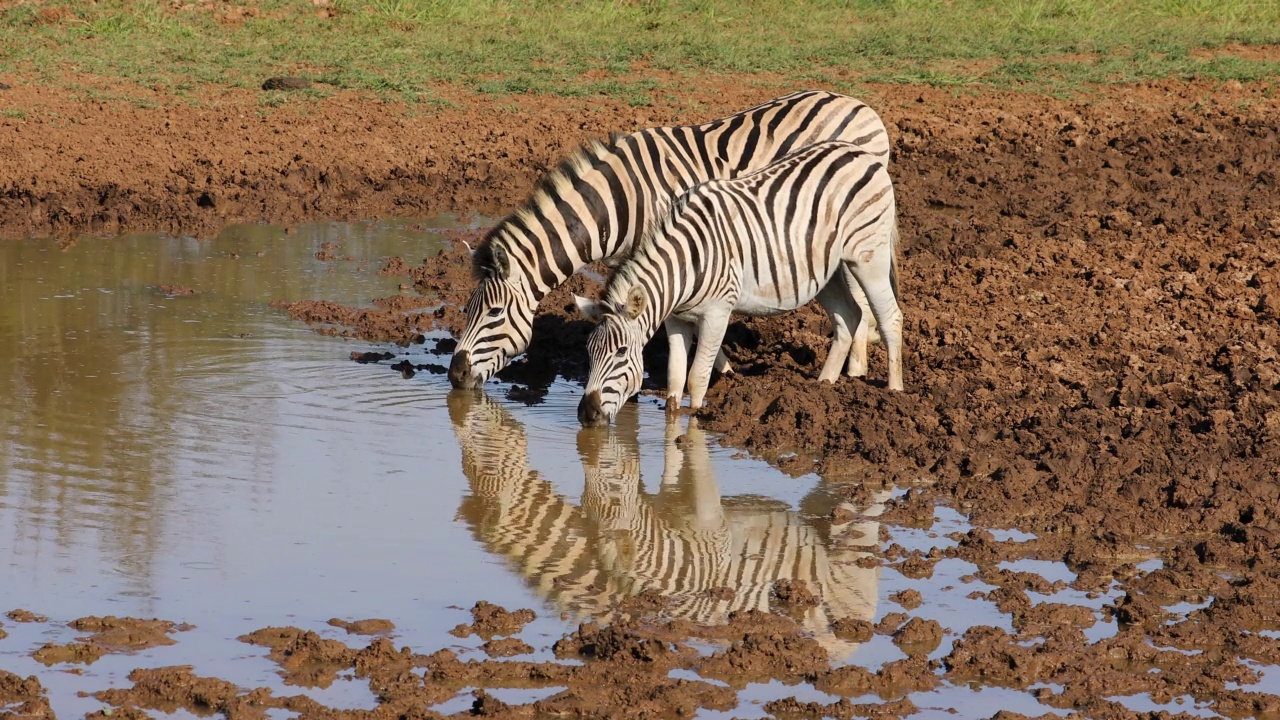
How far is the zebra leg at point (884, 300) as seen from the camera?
9.77 metres

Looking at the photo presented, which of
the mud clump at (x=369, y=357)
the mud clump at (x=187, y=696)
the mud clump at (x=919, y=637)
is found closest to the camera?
the mud clump at (x=187, y=696)

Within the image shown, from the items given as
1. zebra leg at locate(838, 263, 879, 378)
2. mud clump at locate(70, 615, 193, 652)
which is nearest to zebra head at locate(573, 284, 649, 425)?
zebra leg at locate(838, 263, 879, 378)

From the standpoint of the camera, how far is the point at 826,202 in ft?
31.4

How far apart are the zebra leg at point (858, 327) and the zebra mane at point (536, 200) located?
1821mm

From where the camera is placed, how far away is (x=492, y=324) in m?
9.99

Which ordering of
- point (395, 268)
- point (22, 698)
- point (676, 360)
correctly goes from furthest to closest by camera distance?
point (395, 268), point (676, 360), point (22, 698)

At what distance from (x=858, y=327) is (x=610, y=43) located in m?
13.3

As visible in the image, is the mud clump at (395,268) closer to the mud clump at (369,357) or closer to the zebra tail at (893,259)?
the mud clump at (369,357)

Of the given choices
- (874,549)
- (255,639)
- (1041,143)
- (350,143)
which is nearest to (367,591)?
(255,639)

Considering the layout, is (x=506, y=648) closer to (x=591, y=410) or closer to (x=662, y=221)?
(x=591, y=410)

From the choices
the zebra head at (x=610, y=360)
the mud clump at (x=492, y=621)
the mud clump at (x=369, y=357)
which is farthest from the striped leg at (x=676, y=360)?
the mud clump at (x=492, y=621)

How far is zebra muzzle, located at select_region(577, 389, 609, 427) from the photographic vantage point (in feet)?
29.9

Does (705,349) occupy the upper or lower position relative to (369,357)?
upper

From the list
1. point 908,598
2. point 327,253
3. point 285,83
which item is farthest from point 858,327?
point 285,83
